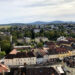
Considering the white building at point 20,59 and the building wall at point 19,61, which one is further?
the white building at point 20,59

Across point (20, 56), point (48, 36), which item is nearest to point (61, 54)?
point (20, 56)

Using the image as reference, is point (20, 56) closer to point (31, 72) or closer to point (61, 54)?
point (61, 54)

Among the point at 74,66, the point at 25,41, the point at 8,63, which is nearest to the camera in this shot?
the point at 74,66

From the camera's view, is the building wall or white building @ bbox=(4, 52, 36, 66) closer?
the building wall

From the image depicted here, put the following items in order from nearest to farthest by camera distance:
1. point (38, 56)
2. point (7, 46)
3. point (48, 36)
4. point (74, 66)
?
point (74, 66)
point (38, 56)
point (7, 46)
point (48, 36)

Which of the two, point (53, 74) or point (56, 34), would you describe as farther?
point (56, 34)

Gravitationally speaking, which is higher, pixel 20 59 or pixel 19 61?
pixel 20 59

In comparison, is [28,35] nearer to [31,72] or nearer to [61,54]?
[61,54]

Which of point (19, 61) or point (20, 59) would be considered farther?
point (20, 59)

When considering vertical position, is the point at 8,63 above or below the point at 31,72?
below
